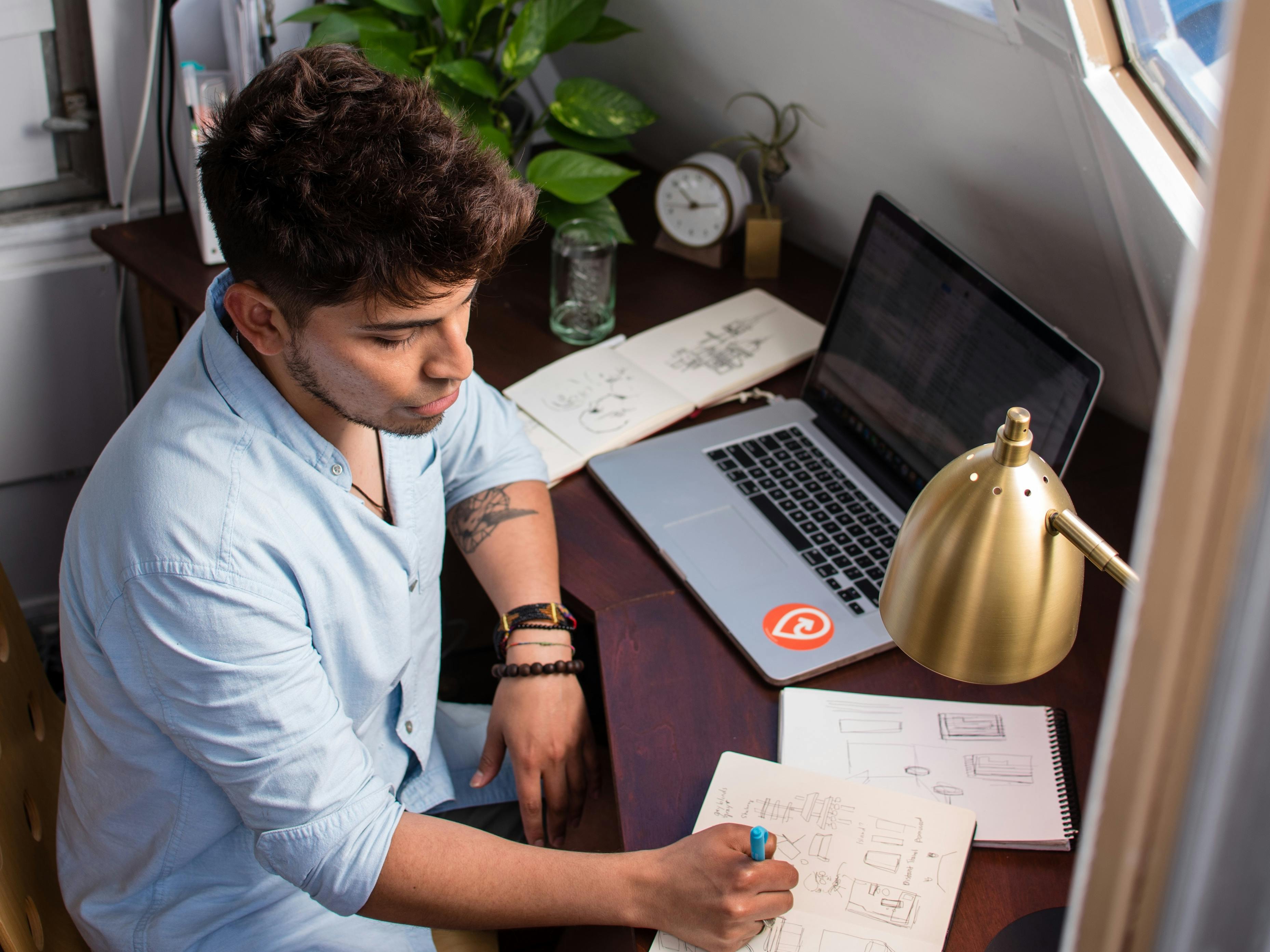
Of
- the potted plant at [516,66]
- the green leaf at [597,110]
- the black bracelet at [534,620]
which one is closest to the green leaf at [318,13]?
the potted plant at [516,66]

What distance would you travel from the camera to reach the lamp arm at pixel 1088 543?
0.58 metres

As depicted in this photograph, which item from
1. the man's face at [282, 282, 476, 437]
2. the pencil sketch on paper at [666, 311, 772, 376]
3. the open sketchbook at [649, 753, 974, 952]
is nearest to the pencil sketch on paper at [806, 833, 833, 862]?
the open sketchbook at [649, 753, 974, 952]

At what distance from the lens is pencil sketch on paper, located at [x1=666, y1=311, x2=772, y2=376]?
1449mm

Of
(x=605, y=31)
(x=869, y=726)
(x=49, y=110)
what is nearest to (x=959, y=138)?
(x=605, y=31)

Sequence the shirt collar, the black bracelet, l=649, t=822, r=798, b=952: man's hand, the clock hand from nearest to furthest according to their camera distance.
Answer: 1. l=649, t=822, r=798, b=952: man's hand
2. the shirt collar
3. the black bracelet
4. the clock hand

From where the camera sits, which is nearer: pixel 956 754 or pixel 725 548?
pixel 956 754

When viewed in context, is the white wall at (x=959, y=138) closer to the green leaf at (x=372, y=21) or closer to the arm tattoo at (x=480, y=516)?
the green leaf at (x=372, y=21)

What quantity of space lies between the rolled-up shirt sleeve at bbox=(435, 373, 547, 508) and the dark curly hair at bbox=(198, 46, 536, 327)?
1.13ft

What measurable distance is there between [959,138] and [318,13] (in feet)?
3.02

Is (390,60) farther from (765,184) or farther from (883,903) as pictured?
(883,903)

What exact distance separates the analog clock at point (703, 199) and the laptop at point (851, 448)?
37 cm

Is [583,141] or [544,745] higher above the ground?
[583,141]

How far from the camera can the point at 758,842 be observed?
2.75 ft

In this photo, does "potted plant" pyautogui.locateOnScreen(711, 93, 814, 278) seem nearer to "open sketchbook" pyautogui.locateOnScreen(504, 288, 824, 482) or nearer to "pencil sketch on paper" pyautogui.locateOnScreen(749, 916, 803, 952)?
"open sketchbook" pyautogui.locateOnScreen(504, 288, 824, 482)
